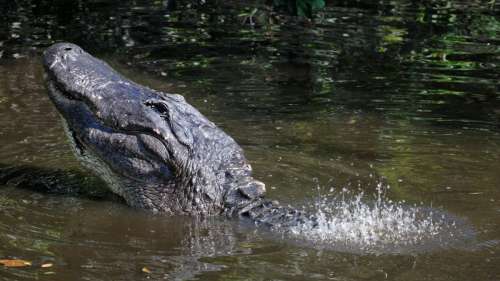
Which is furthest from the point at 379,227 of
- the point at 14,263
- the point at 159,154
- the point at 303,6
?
the point at 14,263

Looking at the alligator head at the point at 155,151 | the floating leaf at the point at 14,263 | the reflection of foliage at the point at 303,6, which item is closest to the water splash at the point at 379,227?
the alligator head at the point at 155,151

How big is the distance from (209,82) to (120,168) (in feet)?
13.7

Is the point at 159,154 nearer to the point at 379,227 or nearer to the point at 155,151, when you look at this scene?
the point at 155,151

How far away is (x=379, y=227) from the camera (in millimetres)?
6320

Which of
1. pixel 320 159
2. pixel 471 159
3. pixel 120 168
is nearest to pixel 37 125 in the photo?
pixel 120 168

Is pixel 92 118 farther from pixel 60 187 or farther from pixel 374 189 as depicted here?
pixel 374 189

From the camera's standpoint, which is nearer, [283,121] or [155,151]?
[155,151]

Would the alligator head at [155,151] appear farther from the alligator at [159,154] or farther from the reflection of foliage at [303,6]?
the reflection of foliage at [303,6]

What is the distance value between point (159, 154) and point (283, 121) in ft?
9.22

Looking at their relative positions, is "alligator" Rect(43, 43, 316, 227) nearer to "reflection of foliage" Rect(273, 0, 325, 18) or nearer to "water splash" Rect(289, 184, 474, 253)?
"water splash" Rect(289, 184, 474, 253)

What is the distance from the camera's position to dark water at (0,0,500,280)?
18.6 ft

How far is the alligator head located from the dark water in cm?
20

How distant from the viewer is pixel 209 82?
10.8 meters

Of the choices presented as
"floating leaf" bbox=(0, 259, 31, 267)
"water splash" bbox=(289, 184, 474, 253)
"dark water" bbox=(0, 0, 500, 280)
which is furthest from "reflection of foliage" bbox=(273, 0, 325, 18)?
"floating leaf" bbox=(0, 259, 31, 267)
